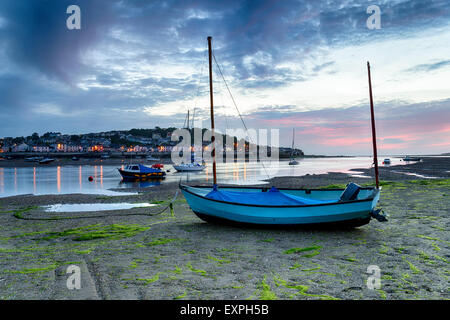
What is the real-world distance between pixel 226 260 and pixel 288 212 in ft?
11.0

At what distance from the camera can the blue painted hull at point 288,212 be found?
9742 mm

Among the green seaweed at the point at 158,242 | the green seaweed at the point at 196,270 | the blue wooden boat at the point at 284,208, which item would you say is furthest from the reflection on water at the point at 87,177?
the green seaweed at the point at 196,270

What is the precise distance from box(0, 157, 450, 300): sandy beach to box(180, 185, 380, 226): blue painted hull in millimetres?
465

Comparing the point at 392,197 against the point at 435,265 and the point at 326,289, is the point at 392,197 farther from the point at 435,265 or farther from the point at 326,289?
the point at 326,289

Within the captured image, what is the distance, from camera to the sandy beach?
5797 millimetres

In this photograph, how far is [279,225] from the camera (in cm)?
1048

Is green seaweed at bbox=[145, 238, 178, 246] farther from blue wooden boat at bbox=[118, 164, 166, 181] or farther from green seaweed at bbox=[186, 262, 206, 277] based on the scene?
blue wooden boat at bbox=[118, 164, 166, 181]

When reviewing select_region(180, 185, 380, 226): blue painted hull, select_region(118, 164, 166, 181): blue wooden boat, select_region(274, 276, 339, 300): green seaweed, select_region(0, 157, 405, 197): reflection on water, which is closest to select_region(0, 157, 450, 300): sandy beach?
select_region(274, 276, 339, 300): green seaweed

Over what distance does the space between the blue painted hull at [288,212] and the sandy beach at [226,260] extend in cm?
47

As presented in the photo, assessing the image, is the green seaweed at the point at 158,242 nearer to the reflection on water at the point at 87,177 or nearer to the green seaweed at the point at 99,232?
the green seaweed at the point at 99,232
